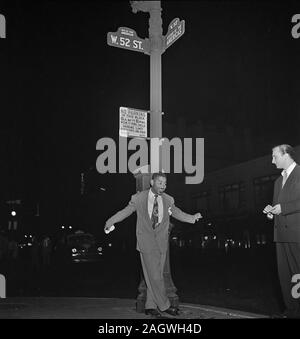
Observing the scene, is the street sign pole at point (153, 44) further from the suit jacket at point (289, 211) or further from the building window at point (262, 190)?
the building window at point (262, 190)

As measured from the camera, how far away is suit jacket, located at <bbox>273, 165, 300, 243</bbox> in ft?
20.5

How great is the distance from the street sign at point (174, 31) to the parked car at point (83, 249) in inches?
944

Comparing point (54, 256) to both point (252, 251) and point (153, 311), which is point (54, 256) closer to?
point (252, 251)

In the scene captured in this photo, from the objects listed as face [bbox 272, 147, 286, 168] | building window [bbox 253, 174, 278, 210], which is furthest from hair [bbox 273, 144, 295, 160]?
building window [bbox 253, 174, 278, 210]

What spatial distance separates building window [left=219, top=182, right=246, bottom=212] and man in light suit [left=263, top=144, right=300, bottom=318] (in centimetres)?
3827

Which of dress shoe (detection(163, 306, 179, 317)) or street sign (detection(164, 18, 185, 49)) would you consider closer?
dress shoe (detection(163, 306, 179, 317))

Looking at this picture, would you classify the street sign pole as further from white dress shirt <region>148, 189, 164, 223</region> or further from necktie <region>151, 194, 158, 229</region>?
necktie <region>151, 194, 158, 229</region>

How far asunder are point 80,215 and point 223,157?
77.5 feet

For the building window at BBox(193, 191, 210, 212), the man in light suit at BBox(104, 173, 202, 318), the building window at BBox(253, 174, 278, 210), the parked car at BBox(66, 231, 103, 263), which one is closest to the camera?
the man in light suit at BBox(104, 173, 202, 318)

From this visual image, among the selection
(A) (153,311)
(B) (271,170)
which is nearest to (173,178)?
(B) (271,170)

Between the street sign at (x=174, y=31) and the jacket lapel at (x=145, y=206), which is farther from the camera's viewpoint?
the street sign at (x=174, y=31)

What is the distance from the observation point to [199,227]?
4816 cm

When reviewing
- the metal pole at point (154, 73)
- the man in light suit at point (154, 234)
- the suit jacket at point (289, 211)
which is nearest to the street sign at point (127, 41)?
the metal pole at point (154, 73)

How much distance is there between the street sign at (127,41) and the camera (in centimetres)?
822
